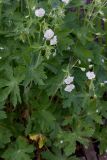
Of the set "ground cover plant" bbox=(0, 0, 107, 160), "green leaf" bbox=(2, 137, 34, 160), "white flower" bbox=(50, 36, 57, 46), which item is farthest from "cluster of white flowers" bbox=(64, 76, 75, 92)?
"green leaf" bbox=(2, 137, 34, 160)

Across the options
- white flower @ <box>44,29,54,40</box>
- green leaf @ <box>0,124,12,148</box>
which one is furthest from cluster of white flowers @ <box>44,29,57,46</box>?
green leaf @ <box>0,124,12,148</box>

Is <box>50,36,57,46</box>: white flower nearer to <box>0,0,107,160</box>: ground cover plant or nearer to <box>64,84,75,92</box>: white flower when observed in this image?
<box>0,0,107,160</box>: ground cover plant

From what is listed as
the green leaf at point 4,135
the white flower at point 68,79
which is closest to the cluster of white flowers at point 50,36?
the white flower at point 68,79

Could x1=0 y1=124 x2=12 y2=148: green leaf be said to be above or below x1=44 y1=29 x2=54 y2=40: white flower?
below

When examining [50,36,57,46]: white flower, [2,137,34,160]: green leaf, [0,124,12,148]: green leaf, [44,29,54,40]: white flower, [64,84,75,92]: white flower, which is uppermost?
[44,29,54,40]: white flower

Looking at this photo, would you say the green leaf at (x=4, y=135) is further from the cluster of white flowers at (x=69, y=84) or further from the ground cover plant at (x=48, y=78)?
the cluster of white flowers at (x=69, y=84)

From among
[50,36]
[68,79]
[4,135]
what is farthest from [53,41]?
[4,135]

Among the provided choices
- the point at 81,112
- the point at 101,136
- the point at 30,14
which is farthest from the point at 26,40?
the point at 101,136

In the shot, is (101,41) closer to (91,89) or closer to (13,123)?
(91,89)

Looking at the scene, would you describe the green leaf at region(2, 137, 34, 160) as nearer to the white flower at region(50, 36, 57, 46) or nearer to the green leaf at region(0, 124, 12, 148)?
the green leaf at region(0, 124, 12, 148)

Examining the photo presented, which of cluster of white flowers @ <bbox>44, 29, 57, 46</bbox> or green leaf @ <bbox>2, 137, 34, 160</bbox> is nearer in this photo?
cluster of white flowers @ <bbox>44, 29, 57, 46</bbox>
